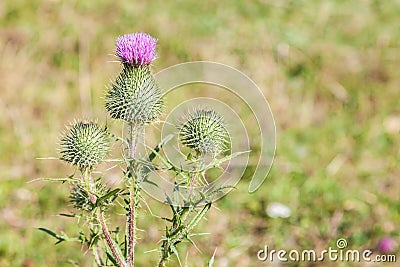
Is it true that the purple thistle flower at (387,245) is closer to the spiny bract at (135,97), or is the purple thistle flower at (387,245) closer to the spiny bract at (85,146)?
the spiny bract at (135,97)

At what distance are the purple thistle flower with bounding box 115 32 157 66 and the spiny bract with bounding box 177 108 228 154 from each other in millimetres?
287

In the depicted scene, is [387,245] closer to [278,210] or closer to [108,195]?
[278,210]

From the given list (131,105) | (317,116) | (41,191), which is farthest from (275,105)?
(131,105)

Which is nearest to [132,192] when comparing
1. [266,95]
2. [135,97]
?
[135,97]

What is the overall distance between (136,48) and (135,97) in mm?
180

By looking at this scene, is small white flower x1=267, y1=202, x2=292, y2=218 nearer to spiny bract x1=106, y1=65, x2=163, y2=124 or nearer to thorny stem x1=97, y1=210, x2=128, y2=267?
spiny bract x1=106, y1=65, x2=163, y2=124

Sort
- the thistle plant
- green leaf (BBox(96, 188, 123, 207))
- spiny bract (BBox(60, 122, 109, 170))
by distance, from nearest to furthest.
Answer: green leaf (BBox(96, 188, 123, 207))
the thistle plant
spiny bract (BBox(60, 122, 109, 170))

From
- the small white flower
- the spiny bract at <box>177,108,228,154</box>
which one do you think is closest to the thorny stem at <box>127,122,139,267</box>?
the spiny bract at <box>177,108,228,154</box>

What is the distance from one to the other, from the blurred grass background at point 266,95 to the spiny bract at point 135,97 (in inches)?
49.4

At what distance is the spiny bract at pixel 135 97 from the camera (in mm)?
2014

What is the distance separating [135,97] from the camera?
79.9 inches

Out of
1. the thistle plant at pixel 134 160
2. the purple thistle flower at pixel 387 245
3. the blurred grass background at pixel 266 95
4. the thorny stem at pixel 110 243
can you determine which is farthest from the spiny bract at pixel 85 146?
the purple thistle flower at pixel 387 245

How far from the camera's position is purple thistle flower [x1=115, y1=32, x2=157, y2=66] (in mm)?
2020

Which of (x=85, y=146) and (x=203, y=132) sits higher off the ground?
(x=203, y=132)
